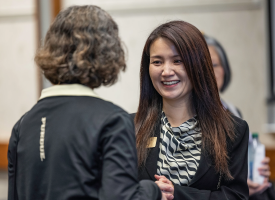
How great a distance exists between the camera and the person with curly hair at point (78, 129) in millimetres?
1044

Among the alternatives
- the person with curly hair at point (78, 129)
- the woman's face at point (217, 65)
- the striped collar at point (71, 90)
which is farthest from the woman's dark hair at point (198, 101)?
the woman's face at point (217, 65)

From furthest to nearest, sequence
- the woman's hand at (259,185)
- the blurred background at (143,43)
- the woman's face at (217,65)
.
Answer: the blurred background at (143,43), the woman's face at (217,65), the woman's hand at (259,185)

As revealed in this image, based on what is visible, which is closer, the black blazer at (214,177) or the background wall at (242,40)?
the black blazer at (214,177)

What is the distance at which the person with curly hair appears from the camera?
1044 mm

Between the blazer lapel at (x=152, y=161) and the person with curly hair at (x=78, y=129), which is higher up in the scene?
the person with curly hair at (x=78, y=129)

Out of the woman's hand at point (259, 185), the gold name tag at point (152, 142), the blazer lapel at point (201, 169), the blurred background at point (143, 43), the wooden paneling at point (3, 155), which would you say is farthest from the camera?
the wooden paneling at point (3, 155)

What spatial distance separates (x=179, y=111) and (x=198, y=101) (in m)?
0.11

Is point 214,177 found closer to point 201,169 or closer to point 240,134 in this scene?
point 201,169

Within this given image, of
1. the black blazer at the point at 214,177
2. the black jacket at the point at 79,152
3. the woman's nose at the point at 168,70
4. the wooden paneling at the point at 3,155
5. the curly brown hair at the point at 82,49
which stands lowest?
the wooden paneling at the point at 3,155

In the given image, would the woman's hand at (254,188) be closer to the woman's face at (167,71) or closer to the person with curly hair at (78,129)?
the woman's face at (167,71)

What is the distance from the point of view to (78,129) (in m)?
1.06

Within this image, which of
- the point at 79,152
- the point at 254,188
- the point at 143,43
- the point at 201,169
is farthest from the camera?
the point at 143,43

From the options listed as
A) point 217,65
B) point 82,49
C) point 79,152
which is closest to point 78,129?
point 79,152

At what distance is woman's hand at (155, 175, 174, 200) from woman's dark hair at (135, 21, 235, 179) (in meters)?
0.17
